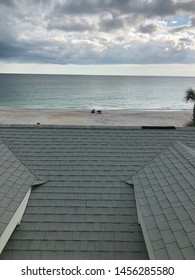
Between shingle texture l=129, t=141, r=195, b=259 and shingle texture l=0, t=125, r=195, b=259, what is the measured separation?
9cm

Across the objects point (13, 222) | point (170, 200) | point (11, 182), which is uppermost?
point (11, 182)

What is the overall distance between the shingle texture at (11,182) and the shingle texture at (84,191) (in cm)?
46

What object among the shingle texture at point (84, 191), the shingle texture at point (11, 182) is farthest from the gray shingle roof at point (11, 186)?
the shingle texture at point (84, 191)

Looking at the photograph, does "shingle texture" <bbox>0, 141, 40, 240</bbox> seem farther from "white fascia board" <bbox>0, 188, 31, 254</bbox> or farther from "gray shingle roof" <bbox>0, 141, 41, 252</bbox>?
"white fascia board" <bbox>0, 188, 31, 254</bbox>

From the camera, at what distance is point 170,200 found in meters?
8.32

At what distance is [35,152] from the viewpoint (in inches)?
495

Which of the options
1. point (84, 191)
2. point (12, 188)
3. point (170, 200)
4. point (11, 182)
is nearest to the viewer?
point (170, 200)

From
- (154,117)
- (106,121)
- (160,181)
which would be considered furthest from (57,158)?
(154,117)

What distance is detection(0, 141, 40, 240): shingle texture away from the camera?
809 centimetres

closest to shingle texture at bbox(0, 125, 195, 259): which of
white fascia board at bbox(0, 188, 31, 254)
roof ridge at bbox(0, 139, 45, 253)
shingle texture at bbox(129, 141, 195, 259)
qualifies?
shingle texture at bbox(129, 141, 195, 259)

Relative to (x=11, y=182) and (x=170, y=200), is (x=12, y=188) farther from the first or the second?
(x=170, y=200)

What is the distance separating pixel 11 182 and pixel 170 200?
5.87m

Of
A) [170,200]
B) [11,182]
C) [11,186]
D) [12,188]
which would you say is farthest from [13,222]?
[170,200]

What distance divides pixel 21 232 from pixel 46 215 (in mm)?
1068
